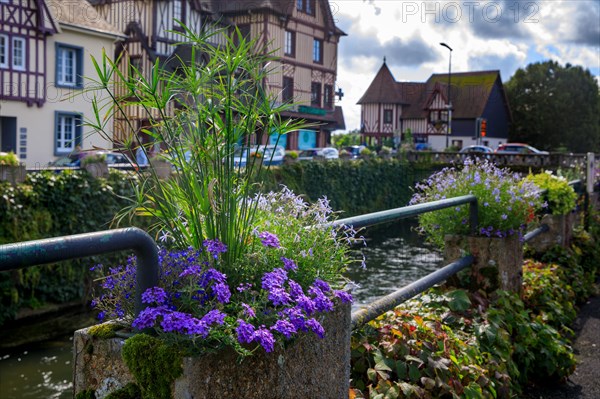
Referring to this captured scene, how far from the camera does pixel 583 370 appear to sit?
208 inches

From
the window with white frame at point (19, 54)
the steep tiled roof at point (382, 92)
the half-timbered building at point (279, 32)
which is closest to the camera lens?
the window with white frame at point (19, 54)

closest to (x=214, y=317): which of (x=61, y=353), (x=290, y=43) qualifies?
(x=61, y=353)

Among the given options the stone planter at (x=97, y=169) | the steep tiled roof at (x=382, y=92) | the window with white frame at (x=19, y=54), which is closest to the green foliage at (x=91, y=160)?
the stone planter at (x=97, y=169)

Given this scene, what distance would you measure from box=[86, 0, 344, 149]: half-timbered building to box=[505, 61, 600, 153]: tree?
22730 millimetres

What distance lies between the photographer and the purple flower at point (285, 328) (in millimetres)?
2248

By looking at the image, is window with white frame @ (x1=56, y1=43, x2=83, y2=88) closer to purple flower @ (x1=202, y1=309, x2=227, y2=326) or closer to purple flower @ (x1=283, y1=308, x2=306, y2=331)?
purple flower @ (x1=283, y1=308, x2=306, y2=331)

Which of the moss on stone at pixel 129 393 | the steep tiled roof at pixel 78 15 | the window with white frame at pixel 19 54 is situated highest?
the steep tiled roof at pixel 78 15

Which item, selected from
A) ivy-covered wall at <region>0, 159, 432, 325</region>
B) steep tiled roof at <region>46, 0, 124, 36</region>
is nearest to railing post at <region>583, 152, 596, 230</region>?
ivy-covered wall at <region>0, 159, 432, 325</region>

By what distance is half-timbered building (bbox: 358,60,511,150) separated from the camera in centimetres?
5962

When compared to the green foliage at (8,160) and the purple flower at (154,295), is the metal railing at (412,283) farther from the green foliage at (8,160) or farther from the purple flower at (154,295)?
the green foliage at (8,160)

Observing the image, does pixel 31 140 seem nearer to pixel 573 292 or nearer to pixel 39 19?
pixel 39 19

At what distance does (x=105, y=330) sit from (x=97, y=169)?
13564mm

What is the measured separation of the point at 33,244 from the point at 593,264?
8468mm

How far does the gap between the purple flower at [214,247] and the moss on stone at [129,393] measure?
471 millimetres
